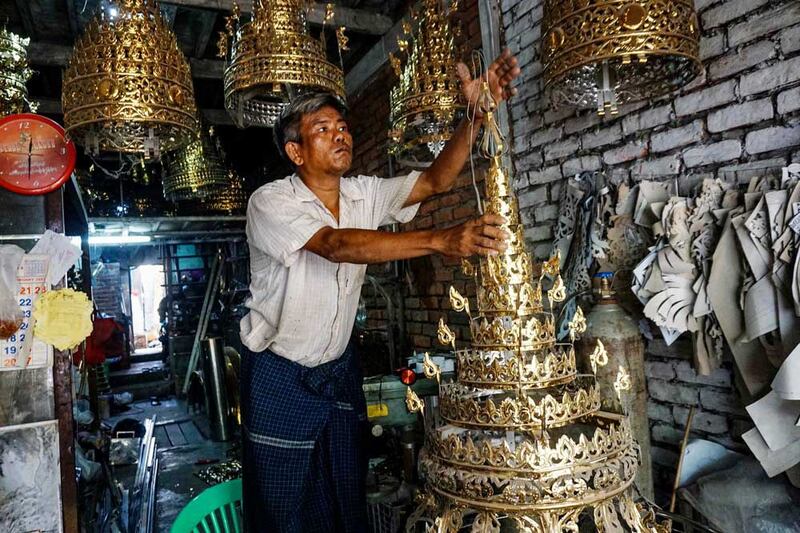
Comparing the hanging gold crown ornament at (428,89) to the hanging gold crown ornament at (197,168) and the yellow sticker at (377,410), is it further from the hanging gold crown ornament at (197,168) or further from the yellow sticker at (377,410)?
the hanging gold crown ornament at (197,168)

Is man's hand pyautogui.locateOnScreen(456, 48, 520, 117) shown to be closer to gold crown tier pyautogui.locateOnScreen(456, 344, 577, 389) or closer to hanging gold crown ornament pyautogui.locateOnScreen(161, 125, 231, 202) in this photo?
gold crown tier pyautogui.locateOnScreen(456, 344, 577, 389)

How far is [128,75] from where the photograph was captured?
2.13 meters

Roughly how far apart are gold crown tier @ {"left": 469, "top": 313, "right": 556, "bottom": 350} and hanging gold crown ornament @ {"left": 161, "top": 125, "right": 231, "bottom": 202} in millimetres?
4438

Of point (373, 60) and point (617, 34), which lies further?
point (373, 60)

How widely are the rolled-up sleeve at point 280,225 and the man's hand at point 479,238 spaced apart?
650 millimetres

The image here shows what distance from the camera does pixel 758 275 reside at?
1743 mm

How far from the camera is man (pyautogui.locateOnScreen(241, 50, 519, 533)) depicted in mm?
2016

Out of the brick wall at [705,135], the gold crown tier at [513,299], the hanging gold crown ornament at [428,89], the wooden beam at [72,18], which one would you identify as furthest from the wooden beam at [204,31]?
the gold crown tier at [513,299]

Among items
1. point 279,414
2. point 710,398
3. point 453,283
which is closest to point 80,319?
point 279,414

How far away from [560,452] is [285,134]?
158 cm

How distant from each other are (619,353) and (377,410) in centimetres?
131

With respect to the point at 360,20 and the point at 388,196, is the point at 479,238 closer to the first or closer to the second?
the point at 388,196

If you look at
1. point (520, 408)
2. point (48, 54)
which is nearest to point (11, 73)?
point (48, 54)

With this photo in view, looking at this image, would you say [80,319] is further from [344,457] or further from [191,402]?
[191,402]
